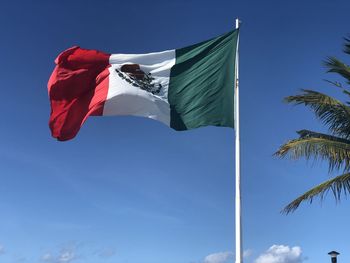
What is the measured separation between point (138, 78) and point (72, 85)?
6.00 ft

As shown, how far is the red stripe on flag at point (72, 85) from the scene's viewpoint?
1512 centimetres

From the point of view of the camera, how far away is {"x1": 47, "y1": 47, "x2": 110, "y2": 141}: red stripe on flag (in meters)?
15.1

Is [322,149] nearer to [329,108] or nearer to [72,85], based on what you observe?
[329,108]

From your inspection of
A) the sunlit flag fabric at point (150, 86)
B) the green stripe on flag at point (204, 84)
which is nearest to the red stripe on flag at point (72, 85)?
Answer: the sunlit flag fabric at point (150, 86)

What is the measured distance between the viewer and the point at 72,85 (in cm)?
1522

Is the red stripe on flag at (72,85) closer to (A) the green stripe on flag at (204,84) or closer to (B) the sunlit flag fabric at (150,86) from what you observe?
(B) the sunlit flag fabric at (150,86)

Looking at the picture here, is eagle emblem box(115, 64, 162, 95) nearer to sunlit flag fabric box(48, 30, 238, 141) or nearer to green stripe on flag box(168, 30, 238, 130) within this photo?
sunlit flag fabric box(48, 30, 238, 141)

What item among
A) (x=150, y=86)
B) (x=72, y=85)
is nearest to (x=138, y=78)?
(x=150, y=86)

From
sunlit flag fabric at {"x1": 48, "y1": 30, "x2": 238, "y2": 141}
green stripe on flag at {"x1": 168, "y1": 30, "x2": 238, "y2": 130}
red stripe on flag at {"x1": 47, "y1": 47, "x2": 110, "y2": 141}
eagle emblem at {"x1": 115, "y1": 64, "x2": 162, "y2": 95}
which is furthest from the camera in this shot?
red stripe on flag at {"x1": 47, "y1": 47, "x2": 110, "y2": 141}

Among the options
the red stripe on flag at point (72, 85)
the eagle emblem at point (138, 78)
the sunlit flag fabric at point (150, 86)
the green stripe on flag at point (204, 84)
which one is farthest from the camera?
the red stripe on flag at point (72, 85)

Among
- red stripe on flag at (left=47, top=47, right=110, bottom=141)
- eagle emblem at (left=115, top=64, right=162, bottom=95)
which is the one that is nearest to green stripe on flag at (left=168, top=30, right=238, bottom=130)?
eagle emblem at (left=115, top=64, right=162, bottom=95)

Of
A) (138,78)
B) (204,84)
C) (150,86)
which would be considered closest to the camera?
(204,84)

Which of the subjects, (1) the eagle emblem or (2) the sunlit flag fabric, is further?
(1) the eagle emblem

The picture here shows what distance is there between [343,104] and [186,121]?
191 inches
